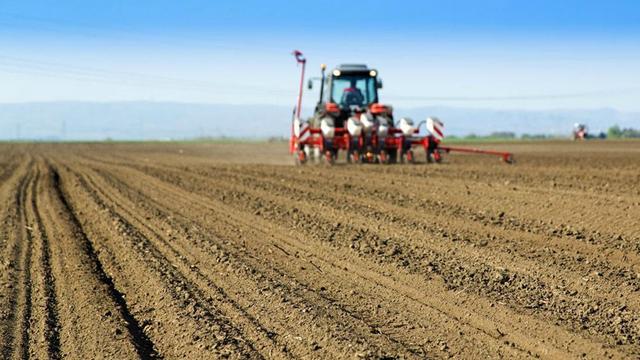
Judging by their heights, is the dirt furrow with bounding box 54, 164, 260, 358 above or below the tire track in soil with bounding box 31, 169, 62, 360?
above

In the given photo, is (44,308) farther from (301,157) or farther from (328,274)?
(301,157)

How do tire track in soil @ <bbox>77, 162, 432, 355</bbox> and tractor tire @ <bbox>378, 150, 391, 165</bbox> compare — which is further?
tractor tire @ <bbox>378, 150, 391, 165</bbox>

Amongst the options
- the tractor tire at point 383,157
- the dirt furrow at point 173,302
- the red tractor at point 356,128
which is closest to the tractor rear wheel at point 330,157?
the red tractor at point 356,128

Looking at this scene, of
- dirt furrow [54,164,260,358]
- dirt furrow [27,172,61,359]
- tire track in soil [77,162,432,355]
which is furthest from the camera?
tire track in soil [77,162,432,355]

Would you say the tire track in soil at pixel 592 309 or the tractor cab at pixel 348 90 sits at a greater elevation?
the tractor cab at pixel 348 90

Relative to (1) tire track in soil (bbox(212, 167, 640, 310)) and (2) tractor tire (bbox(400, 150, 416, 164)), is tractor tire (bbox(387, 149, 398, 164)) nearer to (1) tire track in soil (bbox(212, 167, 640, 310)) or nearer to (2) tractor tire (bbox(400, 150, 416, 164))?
(2) tractor tire (bbox(400, 150, 416, 164))

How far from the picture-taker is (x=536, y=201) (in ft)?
50.6

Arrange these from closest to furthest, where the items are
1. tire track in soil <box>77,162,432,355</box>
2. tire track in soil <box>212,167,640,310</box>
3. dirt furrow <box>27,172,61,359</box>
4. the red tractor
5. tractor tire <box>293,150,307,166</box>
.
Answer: dirt furrow <box>27,172,61,359</box> → tire track in soil <box>77,162,432,355</box> → tire track in soil <box>212,167,640,310</box> → the red tractor → tractor tire <box>293,150,307,166</box>

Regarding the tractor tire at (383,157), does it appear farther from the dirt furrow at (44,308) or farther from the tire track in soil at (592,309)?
the tire track in soil at (592,309)

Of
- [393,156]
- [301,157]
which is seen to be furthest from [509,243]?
[301,157]

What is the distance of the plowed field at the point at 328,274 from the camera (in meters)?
6.95

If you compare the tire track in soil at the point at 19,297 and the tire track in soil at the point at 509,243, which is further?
the tire track in soil at the point at 509,243

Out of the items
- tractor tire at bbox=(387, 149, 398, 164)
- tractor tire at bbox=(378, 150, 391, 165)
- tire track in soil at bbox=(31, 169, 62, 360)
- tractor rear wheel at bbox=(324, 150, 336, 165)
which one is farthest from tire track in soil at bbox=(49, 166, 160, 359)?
tractor tire at bbox=(387, 149, 398, 164)

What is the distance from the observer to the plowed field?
6949 mm
